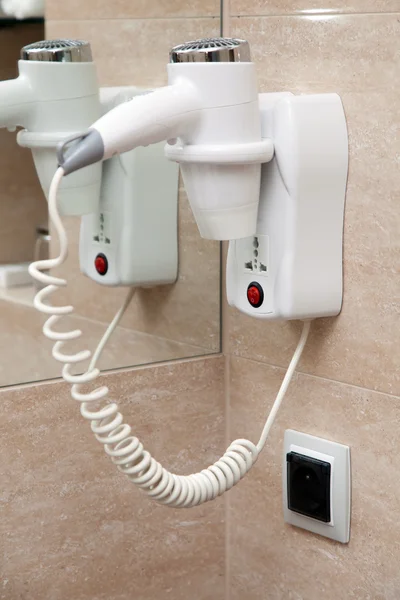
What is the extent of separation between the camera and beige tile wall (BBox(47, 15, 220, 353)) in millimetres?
1004

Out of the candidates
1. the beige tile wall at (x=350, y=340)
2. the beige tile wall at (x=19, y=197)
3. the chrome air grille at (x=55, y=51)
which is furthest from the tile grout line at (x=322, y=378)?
the chrome air grille at (x=55, y=51)

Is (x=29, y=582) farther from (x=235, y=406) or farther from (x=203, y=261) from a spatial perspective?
(x=203, y=261)

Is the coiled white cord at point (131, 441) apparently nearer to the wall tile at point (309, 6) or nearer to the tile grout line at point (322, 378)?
the tile grout line at point (322, 378)

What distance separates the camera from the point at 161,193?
3.50ft

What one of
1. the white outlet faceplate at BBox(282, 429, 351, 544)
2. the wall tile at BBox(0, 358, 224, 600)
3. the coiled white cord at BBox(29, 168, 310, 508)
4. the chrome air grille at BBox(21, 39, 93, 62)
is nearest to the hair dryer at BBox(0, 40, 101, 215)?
the chrome air grille at BBox(21, 39, 93, 62)

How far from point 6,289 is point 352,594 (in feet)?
1.63

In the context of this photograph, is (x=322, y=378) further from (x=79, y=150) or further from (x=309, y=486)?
(x=79, y=150)

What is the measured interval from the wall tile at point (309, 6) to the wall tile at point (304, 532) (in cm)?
38

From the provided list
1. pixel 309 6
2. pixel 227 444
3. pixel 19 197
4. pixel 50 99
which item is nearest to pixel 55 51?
pixel 50 99

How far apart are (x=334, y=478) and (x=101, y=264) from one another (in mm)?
350

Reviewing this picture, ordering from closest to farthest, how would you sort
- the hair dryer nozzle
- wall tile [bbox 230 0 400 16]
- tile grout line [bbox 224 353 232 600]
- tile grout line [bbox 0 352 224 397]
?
the hair dryer nozzle, wall tile [bbox 230 0 400 16], tile grout line [bbox 0 352 224 397], tile grout line [bbox 224 353 232 600]

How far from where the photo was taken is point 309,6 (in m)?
0.94

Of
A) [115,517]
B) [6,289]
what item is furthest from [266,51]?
[115,517]

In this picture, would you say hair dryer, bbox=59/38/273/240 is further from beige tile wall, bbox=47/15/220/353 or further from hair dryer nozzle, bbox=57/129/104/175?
beige tile wall, bbox=47/15/220/353
